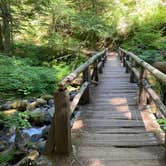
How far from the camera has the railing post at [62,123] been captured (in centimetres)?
321

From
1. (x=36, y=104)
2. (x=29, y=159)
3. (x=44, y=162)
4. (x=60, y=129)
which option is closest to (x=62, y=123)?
(x=60, y=129)

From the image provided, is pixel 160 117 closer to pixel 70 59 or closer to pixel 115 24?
pixel 70 59

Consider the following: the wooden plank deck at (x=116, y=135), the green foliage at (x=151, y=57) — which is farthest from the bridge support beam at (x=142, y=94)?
the green foliage at (x=151, y=57)

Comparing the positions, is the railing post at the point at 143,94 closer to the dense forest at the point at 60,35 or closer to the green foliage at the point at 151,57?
the dense forest at the point at 60,35

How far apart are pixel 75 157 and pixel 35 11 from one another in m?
11.9

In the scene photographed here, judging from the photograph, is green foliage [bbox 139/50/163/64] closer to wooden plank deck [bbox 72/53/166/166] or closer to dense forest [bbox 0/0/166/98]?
dense forest [bbox 0/0/166/98]

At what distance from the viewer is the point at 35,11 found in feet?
46.4

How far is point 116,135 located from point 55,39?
12.5 metres

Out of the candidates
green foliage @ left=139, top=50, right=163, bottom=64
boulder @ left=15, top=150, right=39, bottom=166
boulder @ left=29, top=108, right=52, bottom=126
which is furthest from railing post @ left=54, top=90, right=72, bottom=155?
green foliage @ left=139, top=50, right=163, bottom=64

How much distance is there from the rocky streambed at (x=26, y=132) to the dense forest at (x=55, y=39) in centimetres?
4

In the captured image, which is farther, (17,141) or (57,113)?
(17,141)

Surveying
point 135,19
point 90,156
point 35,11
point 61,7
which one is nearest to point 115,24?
point 135,19

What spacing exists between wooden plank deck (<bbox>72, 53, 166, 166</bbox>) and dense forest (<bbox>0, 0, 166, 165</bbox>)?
1.74 metres

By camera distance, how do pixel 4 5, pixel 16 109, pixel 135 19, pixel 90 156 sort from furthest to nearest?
pixel 135 19 → pixel 4 5 → pixel 16 109 → pixel 90 156
